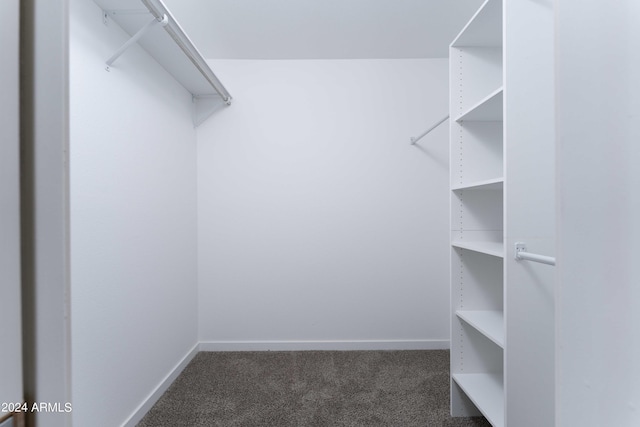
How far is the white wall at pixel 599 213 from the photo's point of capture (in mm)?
384

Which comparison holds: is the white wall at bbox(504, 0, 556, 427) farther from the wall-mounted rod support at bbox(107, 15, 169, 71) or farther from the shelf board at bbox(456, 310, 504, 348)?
the wall-mounted rod support at bbox(107, 15, 169, 71)

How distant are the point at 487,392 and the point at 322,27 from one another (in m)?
2.57

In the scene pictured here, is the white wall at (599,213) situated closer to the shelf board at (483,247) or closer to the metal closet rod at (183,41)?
the shelf board at (483,247)

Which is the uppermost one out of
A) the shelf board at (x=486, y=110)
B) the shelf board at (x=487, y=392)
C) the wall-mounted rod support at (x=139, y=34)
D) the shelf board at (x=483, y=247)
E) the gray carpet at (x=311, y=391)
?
the wall-mounted rod support at (x=139, y=34)

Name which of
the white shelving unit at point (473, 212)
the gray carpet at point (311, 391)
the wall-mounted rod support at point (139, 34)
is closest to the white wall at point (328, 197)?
the gray carpet at point (311, 391)

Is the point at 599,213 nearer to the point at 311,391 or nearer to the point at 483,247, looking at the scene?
the point at 483,247

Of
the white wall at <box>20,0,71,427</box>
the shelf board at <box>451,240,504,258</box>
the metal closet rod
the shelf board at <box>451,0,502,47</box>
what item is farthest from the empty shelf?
the shelf board at <box>451,240,504,258</box>

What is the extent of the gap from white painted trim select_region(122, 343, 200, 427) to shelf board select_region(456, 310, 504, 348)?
1943 mm

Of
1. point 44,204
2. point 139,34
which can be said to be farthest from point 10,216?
point 139,34

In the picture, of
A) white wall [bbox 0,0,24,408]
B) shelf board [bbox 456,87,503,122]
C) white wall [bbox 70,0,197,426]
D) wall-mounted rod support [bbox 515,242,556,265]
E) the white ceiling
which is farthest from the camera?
the white ceiling

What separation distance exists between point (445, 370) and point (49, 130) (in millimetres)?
2489

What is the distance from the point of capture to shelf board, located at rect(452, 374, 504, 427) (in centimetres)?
122

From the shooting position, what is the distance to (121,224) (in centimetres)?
138

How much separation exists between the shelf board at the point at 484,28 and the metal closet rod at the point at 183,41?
1.54 m
